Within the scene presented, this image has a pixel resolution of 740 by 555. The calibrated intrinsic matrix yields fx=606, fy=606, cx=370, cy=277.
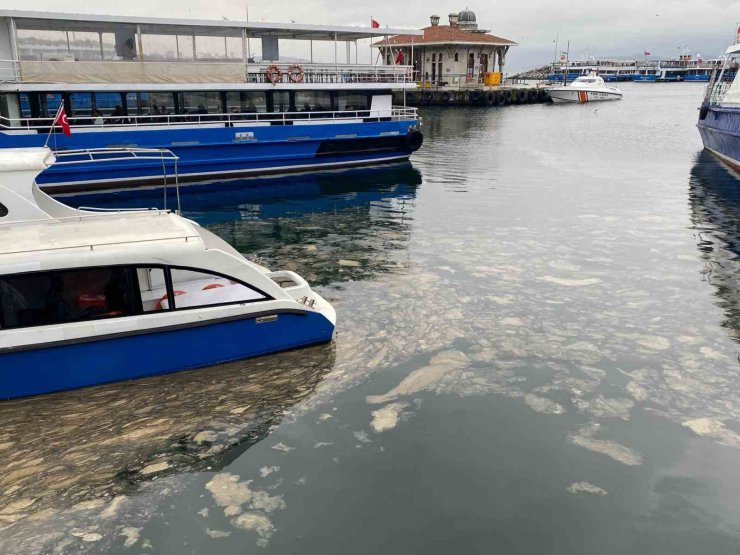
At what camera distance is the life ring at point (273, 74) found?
25891 millimetres

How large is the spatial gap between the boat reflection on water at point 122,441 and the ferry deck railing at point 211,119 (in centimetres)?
1674

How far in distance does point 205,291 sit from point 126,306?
1.53 meters

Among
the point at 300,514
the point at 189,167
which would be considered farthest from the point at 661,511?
the point at 189,167

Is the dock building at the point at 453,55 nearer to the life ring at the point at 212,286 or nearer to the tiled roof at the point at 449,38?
the tiled roof at the point at 449,38

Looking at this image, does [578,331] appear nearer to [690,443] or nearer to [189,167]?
[690,443]

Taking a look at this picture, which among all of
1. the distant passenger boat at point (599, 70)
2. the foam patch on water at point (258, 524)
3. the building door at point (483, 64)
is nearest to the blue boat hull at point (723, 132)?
the foam patch on water at point (258, 524)

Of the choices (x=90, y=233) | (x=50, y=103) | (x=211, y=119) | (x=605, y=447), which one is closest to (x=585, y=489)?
(x=605, y=447)

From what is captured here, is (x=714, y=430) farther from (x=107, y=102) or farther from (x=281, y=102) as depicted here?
(x=107, y=102)

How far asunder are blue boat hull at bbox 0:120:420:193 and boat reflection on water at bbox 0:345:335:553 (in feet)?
56.9

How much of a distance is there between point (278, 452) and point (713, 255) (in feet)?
43.1

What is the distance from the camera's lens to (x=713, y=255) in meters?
15.4

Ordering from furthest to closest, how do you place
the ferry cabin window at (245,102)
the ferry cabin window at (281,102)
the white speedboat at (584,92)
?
the white speedboat at (584,92)
the ferry cabin window at (281,102)
the ferry cabin window at (245,102)

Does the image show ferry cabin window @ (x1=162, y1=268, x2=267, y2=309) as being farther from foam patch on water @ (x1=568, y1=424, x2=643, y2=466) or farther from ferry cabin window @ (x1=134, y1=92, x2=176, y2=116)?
ferry cabin window @ (x1=134, y1=92, x2=176, y2=116)

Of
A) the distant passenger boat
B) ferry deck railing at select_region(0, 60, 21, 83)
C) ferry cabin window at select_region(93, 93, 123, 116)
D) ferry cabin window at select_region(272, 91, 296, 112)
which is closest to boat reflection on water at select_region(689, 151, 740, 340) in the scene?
ferry cabin window at select_region(272, 91, 296, 112)
